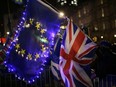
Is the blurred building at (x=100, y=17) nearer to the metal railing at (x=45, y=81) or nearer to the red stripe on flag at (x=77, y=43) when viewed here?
the metal railing at (x=45, y=81)

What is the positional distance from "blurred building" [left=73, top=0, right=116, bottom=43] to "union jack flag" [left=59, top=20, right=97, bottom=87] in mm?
60438

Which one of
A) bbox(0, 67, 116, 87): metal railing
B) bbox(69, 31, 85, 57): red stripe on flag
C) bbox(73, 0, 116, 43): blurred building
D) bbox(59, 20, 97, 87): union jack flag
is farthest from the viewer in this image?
bbox(73, 0, 116, 43): blurred building

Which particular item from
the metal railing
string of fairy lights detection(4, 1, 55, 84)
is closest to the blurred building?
the metal railing

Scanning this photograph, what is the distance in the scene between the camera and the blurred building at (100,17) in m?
71.1

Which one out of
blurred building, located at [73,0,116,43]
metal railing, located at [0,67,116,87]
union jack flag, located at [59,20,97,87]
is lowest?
metal railing, located at [0,67,116,87]

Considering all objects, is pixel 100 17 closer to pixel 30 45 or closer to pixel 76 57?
pixel 30 45

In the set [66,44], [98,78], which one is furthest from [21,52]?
[98,78]

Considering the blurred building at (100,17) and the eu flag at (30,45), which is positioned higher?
the blurred building at (100,17)

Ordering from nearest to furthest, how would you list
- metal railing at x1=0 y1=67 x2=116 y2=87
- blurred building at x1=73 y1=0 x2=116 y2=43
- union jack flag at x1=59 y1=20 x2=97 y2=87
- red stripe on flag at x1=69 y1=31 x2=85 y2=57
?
union jack flag at x1=59 y1=20 x2=97 y2=87, red stripe on flag at x1=69 y1=31 x2=85 y2=57, metal railing at x1=0 y1=67 x2=116 y2=87, blurred building at x1=73 y1=0 x2=116 y2=43

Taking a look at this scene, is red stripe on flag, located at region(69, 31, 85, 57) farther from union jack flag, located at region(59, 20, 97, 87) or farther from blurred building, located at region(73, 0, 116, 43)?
blurred building, located at region(73, 0, 116, 43)

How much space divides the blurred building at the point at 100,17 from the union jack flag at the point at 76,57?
60.4m

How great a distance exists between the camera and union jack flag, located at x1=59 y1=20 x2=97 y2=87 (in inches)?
235

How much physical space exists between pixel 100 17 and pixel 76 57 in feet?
234

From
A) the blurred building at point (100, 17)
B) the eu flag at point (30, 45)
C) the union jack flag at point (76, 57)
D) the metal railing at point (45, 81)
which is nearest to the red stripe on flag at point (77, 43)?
the union jack flag at point (76, 57)
